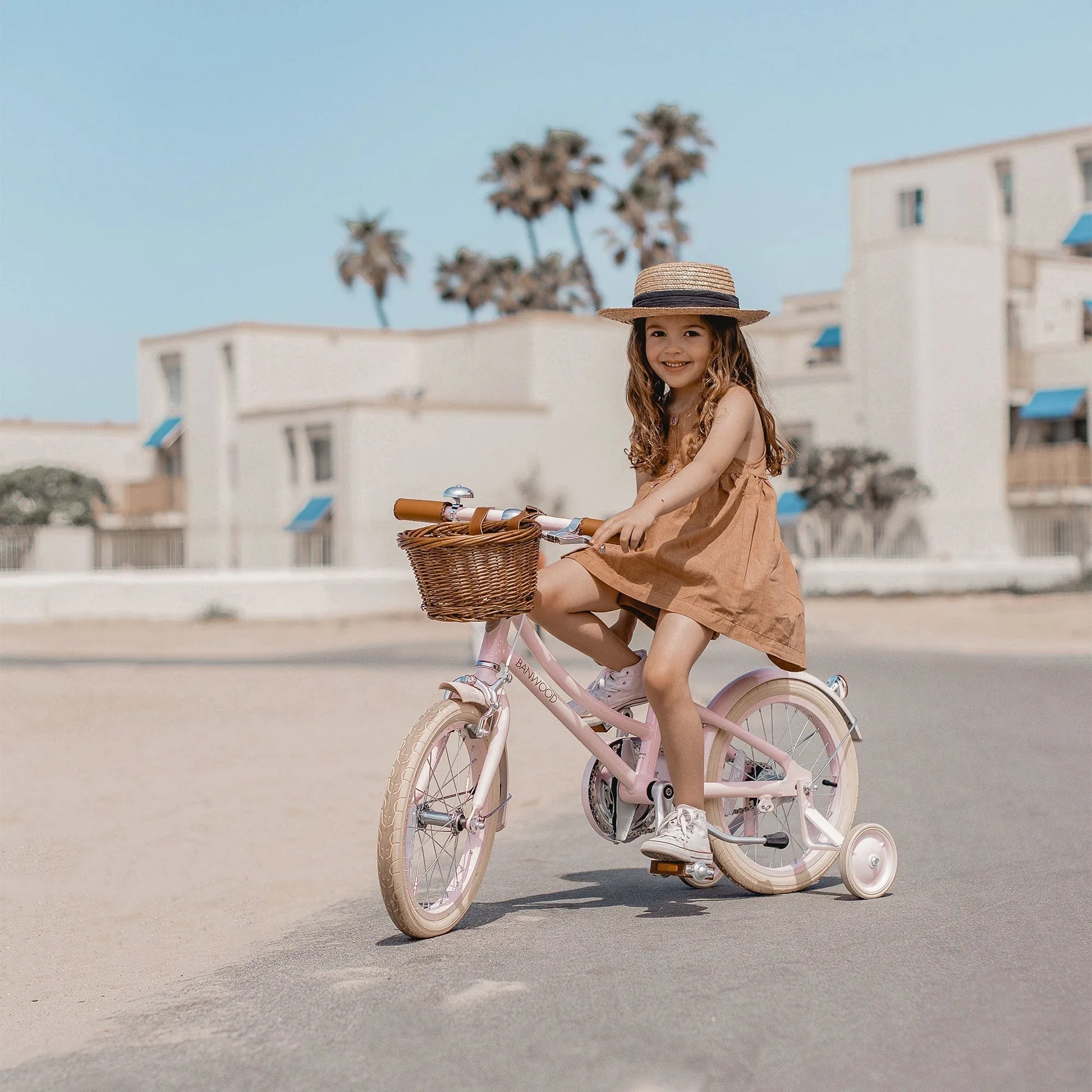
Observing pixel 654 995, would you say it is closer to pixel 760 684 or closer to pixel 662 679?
pixel 662 679

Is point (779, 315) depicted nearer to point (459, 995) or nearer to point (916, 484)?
point (916, 484)

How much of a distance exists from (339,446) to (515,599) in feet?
125

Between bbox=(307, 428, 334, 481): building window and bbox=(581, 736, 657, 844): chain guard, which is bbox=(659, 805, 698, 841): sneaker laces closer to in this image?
bbox=(581, 736, 657, 844): chain guard

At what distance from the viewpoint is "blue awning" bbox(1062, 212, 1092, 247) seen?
2045 inches

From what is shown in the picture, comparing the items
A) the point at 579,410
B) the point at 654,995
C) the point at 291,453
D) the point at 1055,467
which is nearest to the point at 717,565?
the point at 654,995

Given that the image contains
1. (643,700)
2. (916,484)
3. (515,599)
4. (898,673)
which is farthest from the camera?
(916,484)

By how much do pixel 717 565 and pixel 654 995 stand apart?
1.59 metres

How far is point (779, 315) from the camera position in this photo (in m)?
65.2

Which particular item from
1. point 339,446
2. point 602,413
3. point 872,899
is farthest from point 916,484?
point 872,899

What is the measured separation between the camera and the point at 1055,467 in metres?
43.6

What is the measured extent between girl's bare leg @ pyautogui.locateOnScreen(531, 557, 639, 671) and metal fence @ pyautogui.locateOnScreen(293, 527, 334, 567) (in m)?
32.6

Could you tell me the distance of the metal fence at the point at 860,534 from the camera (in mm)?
43281

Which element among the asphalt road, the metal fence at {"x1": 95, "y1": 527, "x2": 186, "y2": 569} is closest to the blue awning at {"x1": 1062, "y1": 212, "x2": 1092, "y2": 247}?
the metal fence at {"x1": 95, "y1": 527, "x2": 186, "y2": 569}

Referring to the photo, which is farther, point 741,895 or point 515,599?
point 741,895
